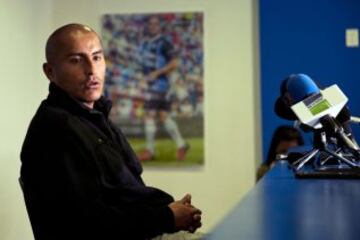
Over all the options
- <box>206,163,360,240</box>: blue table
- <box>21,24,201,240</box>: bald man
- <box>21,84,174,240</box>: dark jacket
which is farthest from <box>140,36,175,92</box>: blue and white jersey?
<box>206,163,360,240</box>: blue table

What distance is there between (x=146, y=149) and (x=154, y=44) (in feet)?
2.45

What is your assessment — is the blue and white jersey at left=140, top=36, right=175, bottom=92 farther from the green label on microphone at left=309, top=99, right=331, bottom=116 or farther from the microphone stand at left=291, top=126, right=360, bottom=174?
the green label on microphone at left=309, top=99, right=331, bottom=116

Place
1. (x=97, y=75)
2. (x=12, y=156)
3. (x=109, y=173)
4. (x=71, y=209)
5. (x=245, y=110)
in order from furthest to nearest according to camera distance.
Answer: (x=245, y=110)
(x=12, y=156)
(x=97, y=75)
(x=109, y=173)
(x=71, y=209)

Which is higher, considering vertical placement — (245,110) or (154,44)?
(154,44)

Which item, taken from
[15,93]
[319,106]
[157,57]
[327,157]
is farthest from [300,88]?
[157,57]

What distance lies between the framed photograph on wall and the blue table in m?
2.26

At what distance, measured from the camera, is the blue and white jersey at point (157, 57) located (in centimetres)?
375

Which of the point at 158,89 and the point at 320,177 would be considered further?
the point at 158,89

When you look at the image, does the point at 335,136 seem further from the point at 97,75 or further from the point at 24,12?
the point at 24,12

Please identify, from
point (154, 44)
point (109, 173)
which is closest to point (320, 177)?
point (109, 173)

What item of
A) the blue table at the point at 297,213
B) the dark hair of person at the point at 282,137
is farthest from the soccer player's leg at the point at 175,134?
the blue table at the point at 297,213

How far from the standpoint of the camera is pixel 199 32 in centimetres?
368

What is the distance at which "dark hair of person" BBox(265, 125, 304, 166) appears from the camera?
11.6 ft

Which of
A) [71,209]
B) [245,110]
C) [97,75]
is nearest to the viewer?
[71,209]
